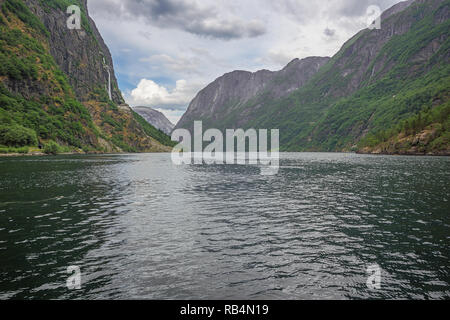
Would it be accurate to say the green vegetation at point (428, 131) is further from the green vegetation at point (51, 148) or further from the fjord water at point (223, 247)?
the green vegetation at point (51, 148)

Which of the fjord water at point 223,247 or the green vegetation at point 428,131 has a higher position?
the green vegetation at point 428,131

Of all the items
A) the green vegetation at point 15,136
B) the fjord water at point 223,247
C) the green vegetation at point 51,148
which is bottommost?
the fjord water at point 223,247

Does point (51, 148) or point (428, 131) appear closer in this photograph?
point (428, 131)

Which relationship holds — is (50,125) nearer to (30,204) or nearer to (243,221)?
(30,204)

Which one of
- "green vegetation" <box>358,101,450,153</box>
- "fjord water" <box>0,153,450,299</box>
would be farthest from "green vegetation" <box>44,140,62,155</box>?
"green vegetation" <box>358,101,450,153</box>

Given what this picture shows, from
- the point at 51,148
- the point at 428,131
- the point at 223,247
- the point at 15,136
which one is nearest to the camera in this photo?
the point at 223,247

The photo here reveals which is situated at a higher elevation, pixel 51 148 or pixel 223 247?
pixel 51 148

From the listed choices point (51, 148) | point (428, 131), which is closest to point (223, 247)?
point (428, 131)

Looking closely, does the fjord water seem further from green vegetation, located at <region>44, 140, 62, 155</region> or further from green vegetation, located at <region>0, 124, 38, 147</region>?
green vegetation, located at <region>44, 140, 62, 155</region>

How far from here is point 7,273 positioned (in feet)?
49.6

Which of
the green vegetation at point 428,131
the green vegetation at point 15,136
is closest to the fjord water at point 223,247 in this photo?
the green vegetation at point 15,136

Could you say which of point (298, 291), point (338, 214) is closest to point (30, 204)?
point (298, 291)

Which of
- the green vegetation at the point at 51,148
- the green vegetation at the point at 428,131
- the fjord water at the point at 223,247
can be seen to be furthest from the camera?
the green vegetation at the point at 51,148

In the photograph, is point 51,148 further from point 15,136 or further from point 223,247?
point 223,247
